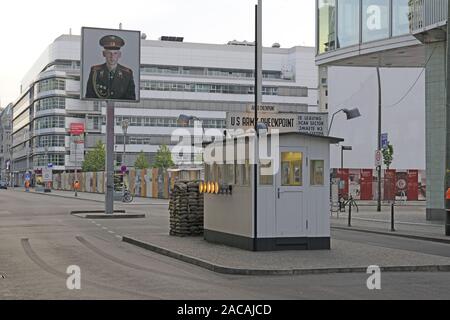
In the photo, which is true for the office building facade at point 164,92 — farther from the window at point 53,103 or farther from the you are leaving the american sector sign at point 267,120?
the you are leaving the american sector sign at point 267,120

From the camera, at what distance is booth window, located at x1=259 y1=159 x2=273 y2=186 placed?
1523 centimetres

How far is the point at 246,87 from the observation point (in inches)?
4560

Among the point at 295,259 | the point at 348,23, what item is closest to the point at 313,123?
the point at 295,259

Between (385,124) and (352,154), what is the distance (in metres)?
5.14

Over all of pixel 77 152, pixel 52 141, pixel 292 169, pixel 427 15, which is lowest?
pixel 292 169

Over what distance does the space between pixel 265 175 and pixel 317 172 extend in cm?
136

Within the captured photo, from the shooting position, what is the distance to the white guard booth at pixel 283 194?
1521 cm

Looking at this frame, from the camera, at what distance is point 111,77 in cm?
3169

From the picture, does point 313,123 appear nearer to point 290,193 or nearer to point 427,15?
point 290,193

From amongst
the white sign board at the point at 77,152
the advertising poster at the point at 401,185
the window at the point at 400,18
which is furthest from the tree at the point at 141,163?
the window at the point at 400,18

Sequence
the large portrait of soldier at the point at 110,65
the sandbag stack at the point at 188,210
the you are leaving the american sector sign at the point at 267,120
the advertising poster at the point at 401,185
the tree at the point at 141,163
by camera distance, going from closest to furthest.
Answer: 1. the you are leaving the american sector sign at the point at 267,120
2. the sandbag stack at the point at 188,210
3. the large portrait of soldier at the point at 110,65
4. the advertising poster at the point at 401,185
5. the tree at the point at 141,163

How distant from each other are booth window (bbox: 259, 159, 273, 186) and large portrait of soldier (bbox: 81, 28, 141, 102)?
17507 mm

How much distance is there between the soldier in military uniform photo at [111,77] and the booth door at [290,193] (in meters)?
17.6
